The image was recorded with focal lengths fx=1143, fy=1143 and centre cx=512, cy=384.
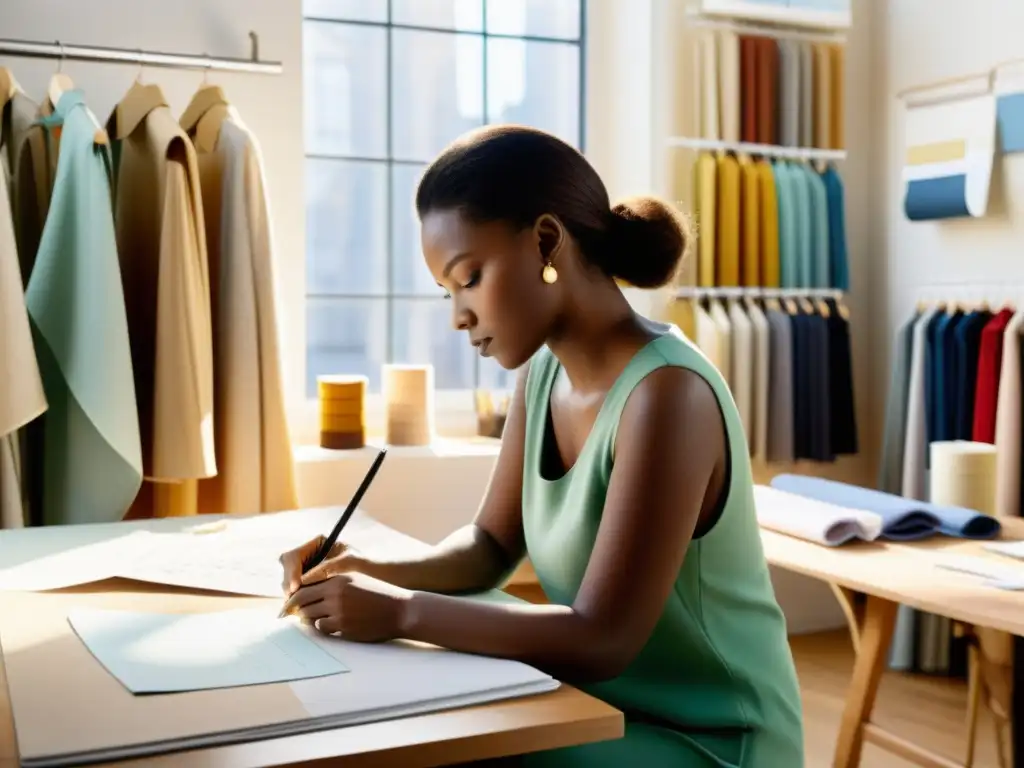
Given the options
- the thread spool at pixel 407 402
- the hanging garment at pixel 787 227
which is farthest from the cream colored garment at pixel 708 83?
the thread spool at pixel 407 402

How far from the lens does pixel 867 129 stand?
13.6ft

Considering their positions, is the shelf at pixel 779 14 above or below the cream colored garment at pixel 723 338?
above

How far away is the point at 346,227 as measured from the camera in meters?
3.63

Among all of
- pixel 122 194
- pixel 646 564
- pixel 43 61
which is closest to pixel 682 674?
pixel 646 564

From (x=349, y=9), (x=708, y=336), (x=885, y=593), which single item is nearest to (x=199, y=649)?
(x=885, y=593)

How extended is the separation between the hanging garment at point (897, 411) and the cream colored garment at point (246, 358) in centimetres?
213

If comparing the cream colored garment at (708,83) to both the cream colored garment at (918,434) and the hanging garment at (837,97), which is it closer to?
the hanging garment at (837,97)

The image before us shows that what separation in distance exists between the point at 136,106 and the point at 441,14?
1.47 metres

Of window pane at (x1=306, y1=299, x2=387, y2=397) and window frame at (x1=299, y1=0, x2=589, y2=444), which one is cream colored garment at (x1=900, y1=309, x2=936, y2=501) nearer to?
window frame at (x1=299, y1=0, x2=589, y2=444)

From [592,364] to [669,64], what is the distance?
2526 mm

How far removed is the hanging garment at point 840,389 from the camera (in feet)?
12.7

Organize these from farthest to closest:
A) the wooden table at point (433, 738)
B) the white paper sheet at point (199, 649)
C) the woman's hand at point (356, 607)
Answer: the woman's hand at point (356, 607) < the white paper sheet at point (199, 649) < the wooden table at point (433, 738)

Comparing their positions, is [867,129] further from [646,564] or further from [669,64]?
[646,564]

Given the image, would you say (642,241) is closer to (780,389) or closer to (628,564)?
(628,564)
